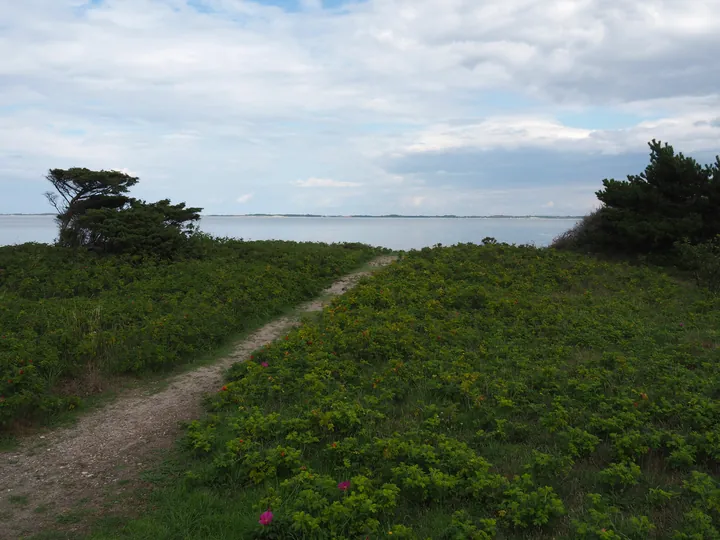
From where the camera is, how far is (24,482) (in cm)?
503

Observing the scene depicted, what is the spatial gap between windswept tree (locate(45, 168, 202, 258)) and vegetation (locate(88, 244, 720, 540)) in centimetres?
778

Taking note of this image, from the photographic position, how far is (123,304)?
33.9 ft

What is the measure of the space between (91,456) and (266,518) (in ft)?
8.98

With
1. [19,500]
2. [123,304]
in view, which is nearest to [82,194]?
[123,304]

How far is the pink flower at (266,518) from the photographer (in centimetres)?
390

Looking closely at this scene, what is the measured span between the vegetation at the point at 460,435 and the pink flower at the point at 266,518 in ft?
0.07

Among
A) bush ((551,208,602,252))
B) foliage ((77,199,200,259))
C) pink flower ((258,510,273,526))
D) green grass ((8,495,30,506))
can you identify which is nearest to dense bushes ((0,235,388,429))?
foliage ((77,199,200,259))

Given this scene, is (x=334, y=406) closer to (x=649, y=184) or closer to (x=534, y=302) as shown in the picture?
(x=534, y=302)

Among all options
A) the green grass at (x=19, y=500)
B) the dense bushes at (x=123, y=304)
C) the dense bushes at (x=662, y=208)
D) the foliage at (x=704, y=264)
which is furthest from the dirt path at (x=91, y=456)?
the dense bushes at (x=662, y=208)

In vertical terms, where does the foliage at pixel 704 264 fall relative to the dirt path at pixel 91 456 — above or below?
above

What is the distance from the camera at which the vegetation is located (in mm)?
4023

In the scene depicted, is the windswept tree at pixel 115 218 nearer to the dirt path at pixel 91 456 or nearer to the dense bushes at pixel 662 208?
the dirt path at pixel 91 456

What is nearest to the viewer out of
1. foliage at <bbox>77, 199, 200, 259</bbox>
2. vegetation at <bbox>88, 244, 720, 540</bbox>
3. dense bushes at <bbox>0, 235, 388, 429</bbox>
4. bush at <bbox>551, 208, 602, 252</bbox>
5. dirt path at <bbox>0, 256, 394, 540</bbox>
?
vegetation at <bbox>88, 244, 720, 540</bbox>

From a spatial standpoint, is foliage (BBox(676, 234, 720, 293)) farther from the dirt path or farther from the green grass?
the green grass
